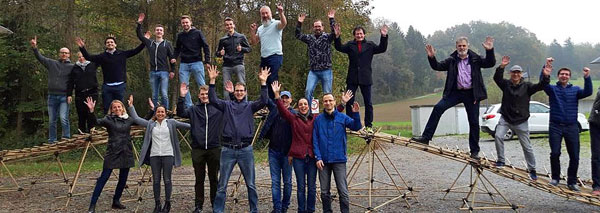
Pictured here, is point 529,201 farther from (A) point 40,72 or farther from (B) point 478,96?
(A) point 40,72

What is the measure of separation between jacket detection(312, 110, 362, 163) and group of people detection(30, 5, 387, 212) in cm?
1

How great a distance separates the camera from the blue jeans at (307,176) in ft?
20.1

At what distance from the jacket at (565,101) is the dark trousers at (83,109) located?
7.12m

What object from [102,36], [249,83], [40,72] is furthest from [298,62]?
[40,72]

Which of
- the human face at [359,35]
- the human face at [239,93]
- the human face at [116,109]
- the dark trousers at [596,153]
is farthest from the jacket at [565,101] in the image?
the human face at [116,109]

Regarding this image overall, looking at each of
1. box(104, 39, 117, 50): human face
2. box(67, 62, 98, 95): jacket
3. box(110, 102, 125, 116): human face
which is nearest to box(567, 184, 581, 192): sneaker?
box(110, 102, 125, 116): human face

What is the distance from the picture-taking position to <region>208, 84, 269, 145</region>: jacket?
6.09 meters

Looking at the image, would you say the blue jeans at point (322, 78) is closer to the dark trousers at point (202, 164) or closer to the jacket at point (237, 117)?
the jacket at point (237, 117)

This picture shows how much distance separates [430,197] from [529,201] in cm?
165

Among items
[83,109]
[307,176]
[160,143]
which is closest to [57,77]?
[83,109]

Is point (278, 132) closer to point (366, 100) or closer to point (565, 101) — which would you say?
point (366, 100)

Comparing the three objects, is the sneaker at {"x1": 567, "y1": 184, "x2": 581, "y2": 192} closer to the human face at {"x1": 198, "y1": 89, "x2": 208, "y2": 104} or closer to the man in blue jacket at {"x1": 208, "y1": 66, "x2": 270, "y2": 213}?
the man in blue jacket at {"x1": 208, "y1": 66, "x2": 270, "y2": 213}

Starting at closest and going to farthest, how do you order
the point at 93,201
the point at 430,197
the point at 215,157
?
the point at 215,157, the point at 93,201, the point at 430,197

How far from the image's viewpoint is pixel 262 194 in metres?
9.22
